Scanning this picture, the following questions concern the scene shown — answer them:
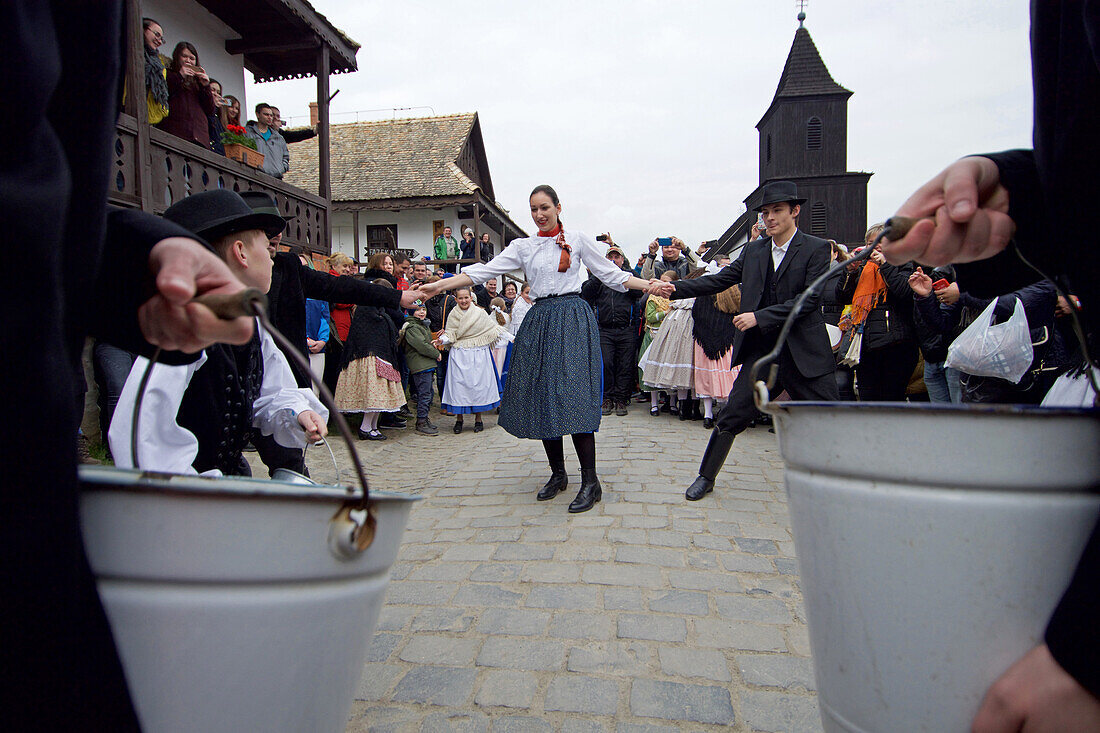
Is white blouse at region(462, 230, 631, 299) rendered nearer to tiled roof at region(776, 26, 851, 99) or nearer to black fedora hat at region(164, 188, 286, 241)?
black fedora hat at region(164, 188, 286, 241)

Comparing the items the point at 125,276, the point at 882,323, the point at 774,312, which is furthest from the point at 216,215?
the point at 882,323

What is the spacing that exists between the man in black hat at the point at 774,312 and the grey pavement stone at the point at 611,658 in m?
2.19

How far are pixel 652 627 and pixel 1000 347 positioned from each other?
2587mm

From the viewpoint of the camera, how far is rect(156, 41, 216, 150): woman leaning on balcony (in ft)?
24.2

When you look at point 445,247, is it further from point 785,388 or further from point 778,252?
point 785,388

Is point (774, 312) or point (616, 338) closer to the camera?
point (774, 312)

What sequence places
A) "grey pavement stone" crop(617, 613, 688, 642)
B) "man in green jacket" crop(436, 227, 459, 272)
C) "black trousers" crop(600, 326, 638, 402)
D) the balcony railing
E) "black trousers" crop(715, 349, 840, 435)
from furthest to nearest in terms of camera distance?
"man in green jacket" crop(436, 227, 459, 272) → "black trousers" crop(600, 326, 638, 402) → the balcony railing → "black trousers" crop(715, 349, 840, 435) → "grey pavement stone" crop(617, 613, 688, 642)

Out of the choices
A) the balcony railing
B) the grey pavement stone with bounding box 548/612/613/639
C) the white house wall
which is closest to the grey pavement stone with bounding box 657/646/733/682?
the grey pavement stone with bounding box 548/612/613/639

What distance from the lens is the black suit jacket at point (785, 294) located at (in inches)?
165

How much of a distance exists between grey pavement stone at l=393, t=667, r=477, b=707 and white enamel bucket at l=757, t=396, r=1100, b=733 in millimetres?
1486

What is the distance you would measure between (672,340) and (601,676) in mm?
6632

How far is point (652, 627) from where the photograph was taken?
8.45 ft

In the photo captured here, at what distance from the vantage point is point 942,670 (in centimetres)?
77

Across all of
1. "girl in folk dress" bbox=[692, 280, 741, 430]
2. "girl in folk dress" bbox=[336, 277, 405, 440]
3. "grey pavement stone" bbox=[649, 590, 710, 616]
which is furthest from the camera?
"girl in folk dress" bbox=[692, 280, 741, 430]
